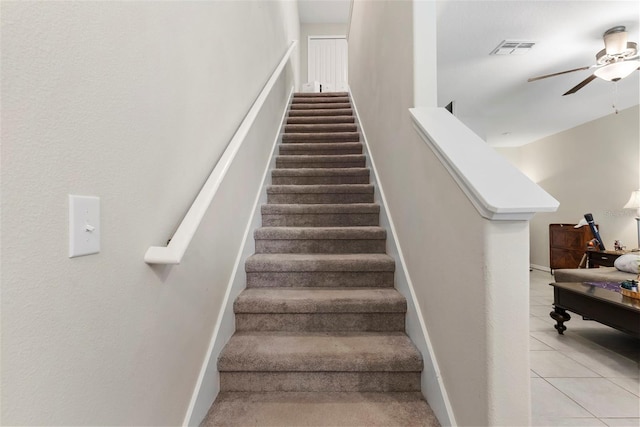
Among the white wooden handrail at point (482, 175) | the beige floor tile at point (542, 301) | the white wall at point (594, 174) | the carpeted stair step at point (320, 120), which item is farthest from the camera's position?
the white wall at point (594, 174)

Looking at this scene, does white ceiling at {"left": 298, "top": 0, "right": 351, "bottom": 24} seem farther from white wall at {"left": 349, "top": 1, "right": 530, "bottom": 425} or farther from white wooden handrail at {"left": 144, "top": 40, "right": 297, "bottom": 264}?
white wooden handrail at {"left": 144, "top": 40, "right": 297, "bottom": 264}

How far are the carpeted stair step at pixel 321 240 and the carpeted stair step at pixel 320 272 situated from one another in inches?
7.9


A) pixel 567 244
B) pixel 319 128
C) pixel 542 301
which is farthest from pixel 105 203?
pixel 567 244

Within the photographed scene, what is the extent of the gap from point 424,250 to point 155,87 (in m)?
1.16

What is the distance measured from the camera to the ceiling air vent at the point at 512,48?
304 cm

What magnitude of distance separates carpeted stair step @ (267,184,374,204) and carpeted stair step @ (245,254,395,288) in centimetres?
70

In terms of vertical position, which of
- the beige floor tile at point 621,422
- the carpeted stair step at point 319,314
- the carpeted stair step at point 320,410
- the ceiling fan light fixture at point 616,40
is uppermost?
the ceiling fan light fixture at point 616,40

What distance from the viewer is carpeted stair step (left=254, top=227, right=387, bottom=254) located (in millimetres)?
1869

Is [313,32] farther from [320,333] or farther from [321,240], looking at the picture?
[320,333]

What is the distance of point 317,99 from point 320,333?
359cm

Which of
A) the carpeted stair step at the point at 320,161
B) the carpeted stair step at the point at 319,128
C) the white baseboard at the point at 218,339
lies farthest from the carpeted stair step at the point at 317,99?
the white baseboard at the point at 218,339

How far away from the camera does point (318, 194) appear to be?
229cm

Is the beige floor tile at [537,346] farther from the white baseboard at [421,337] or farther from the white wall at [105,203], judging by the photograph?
the white wall at [105,203]

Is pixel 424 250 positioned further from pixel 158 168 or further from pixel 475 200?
pixel 158 168
